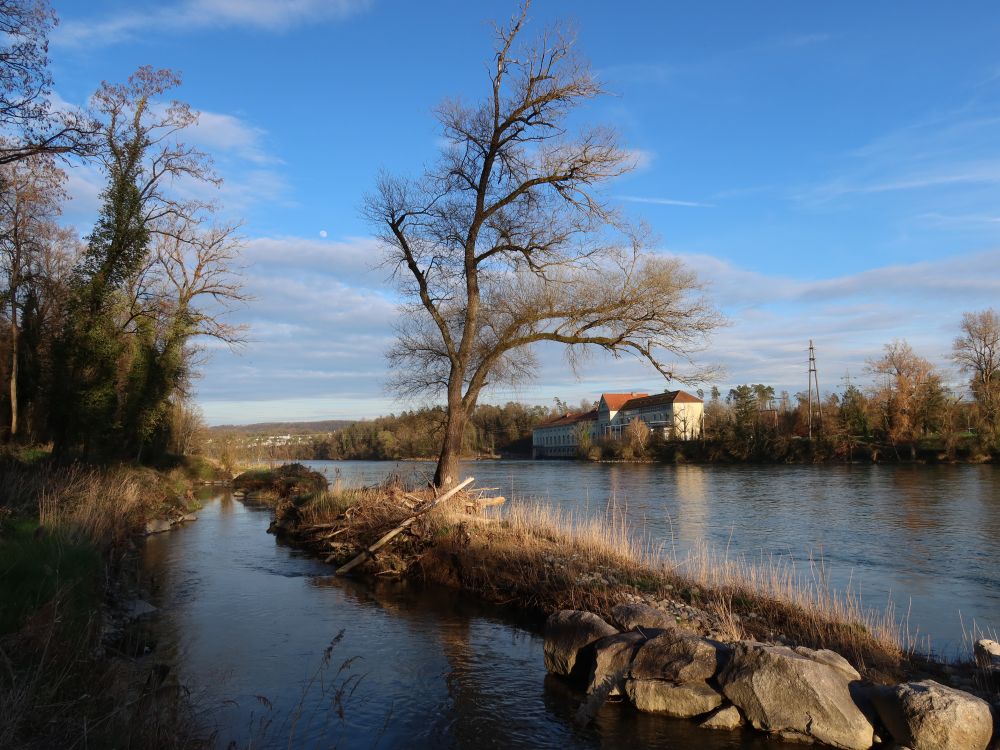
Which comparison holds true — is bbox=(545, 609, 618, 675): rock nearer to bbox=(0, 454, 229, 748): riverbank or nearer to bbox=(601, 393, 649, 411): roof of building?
bbox=(0, 454, 229, 748): riverbank

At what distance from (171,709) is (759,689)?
517 cm

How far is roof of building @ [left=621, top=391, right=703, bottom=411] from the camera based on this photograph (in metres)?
95.0

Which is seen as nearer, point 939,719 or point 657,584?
point 939,719

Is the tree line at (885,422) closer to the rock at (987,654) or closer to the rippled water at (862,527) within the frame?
the rippled water at (862,527)

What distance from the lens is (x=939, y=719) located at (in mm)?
6102

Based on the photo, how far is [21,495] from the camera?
1307 cm

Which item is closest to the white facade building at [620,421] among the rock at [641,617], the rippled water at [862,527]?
the rippled water at [862,527]

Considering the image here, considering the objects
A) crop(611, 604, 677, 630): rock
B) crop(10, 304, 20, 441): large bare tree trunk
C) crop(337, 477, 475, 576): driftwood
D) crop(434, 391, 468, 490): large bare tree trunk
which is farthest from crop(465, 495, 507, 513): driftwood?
crop(10, 304, 20, 441): large bare tree trunk

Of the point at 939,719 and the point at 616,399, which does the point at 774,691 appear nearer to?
the point at 939,719

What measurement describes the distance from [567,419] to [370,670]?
11575 cm

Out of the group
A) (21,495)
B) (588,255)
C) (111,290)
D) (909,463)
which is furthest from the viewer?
(909,463)

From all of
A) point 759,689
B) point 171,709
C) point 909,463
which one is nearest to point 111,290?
point 171,709

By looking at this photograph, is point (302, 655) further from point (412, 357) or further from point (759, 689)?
point (412, 357)

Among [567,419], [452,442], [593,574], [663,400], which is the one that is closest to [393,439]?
[663,400]
